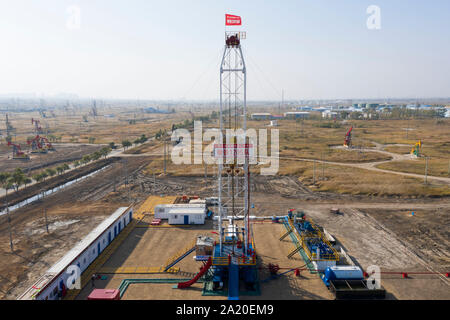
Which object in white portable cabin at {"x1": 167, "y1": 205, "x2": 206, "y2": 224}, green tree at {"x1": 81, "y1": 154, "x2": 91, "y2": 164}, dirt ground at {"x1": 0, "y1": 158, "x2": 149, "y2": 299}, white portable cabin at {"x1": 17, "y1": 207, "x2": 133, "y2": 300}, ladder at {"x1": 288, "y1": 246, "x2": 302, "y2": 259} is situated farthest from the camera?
green tree at {"x1": 81, "y1": 154, "x2": 91, "y2": 164}

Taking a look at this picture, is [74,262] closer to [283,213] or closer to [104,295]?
[104,295]

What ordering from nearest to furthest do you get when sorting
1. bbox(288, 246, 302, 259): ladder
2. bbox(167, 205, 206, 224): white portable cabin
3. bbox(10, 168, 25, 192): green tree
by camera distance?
1. bbox(288, 246, 302, 259): ladder
2. bbox(167, 205, 206, 224): white portable cabin
3. bbox(10, 168, 25, 192): green tree

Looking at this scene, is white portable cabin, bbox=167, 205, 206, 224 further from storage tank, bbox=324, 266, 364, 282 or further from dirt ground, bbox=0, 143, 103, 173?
dirt ground, bbox=0, 143, 103, 173

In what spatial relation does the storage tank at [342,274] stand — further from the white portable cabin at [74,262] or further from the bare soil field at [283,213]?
the white portable cabin at [74,262]

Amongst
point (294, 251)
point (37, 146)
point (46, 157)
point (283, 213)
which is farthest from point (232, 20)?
point (37, 146)

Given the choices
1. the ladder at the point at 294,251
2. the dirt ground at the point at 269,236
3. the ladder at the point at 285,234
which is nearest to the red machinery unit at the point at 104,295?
the dirt ground at the point at 269,236

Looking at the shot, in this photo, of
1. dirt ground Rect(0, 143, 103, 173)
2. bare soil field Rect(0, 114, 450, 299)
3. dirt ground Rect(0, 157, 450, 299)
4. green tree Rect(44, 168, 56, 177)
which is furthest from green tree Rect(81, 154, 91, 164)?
dirt ground Rect(0, 157, 450, 299)
